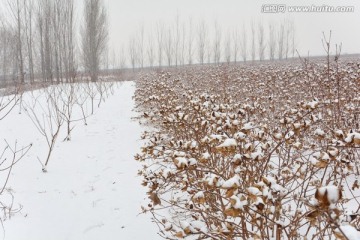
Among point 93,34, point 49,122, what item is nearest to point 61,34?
point 93,34

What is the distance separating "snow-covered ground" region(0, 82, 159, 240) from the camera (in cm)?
325

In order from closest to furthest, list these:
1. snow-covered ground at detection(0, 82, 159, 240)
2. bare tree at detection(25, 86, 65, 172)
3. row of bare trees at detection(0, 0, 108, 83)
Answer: snow-covered ground at detection(0, 82, 159, 240)
bare tree at detection(25, 86, 65, 172)
row of bare trees at detection(0, 0, 108, 83)

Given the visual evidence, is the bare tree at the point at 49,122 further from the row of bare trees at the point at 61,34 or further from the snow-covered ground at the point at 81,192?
the row of bare trees at the point at 61,34

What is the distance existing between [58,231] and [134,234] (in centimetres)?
90

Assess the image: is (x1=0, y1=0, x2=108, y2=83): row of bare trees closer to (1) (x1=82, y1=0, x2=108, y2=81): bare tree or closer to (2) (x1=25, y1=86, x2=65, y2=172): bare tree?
(1) (x1=82, y1=0, x2=108, y2=81): bare tree

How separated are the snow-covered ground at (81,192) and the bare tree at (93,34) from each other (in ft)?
59.5

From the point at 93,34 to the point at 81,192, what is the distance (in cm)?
2221

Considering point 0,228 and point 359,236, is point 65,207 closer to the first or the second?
point 0,228

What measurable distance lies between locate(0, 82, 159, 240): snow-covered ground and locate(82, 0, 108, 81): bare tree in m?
18.1

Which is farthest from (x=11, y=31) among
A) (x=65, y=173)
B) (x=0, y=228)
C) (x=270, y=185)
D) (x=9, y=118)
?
(x=270, y=185)

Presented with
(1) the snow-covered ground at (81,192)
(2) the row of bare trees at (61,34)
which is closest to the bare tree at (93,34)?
(2) the row of bare trees at (61,34)

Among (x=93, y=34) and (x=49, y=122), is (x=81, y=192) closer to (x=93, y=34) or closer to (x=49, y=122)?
(x=49, y=122)

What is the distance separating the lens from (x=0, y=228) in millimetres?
3268

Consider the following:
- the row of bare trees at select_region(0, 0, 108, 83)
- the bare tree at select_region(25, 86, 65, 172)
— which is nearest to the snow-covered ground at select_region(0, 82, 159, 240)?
the bare tree at select_region(25, 86, 65, 172)
